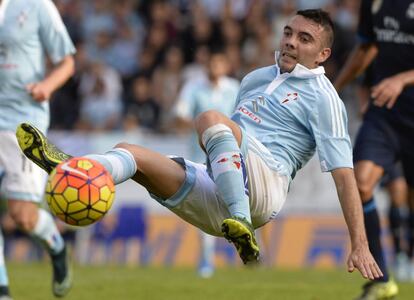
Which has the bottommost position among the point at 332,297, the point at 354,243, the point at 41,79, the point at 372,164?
the point at 332,297

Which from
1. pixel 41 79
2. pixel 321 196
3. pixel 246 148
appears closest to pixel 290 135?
pixel 246 148

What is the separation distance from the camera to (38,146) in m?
6.84

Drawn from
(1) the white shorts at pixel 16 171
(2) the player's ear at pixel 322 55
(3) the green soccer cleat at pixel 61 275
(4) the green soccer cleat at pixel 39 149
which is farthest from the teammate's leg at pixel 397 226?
(4) the green soccer cleat at pixel 39 149

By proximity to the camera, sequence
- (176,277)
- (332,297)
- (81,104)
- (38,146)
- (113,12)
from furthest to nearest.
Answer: (113,12) < (81,104) < (176,277) < (332,297) < (38,146)

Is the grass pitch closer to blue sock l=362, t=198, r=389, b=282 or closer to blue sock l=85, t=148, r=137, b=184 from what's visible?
blue sock l=362, t=198, r=389, b=282

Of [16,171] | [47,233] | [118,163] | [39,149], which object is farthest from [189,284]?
[39,149]

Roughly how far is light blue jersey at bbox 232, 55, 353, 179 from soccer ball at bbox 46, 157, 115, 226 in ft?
4.66

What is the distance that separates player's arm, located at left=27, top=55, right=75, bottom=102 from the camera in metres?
9.43

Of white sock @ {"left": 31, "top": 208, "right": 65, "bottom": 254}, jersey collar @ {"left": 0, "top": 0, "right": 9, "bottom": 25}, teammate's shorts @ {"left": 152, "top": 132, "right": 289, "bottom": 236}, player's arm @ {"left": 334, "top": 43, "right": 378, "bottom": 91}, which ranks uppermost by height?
jersey collar @ {"left": 0, "top": 0, "right": 9, "bottom": 25}

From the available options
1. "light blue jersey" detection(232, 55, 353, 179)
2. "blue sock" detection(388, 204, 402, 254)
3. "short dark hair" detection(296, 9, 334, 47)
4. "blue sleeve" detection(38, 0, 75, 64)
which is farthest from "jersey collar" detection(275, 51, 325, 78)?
"blue sock" detection(388, 204, 402, 254)

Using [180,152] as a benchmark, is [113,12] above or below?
above

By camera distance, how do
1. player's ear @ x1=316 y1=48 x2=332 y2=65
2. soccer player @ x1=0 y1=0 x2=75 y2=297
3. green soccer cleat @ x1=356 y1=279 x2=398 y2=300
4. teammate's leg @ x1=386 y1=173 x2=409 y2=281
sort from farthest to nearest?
teammate's leg @ x1=386 y1=173 x2=409 y2=281 → soccer player @ x1=0 y1=0 x2=75 y2=297 → green soccer cleat @ x1=356 y1=279 x2=398 y2=300 → player's ear @ x1=316 y1=48 x2=332 y2=65

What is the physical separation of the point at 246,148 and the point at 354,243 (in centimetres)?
96

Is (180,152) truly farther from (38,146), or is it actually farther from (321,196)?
(38,146)
